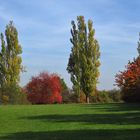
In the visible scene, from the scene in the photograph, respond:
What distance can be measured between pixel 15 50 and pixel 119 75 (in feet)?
60.2

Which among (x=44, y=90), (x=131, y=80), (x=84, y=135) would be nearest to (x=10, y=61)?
(x=44, y=90)

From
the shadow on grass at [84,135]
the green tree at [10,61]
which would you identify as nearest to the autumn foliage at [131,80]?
the green tree at [10,61]

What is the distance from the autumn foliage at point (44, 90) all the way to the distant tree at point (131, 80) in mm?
14828

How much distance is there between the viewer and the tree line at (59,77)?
249 ft

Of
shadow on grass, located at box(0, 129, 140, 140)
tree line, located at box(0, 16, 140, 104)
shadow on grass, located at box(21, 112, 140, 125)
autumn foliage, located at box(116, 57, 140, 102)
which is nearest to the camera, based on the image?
shadow on grass, located at box(0, 129, 140, 140)

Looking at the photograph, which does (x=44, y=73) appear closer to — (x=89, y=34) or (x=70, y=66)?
(x=70, y=66)

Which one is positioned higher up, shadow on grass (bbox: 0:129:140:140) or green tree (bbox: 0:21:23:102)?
green tree (bbox: 0:21:23:102)

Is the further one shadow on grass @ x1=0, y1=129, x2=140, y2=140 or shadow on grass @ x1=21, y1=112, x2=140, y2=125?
shadow on grass @ x1=21, y1=112, x2=140, y2=125

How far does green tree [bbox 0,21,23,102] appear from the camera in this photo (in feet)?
251

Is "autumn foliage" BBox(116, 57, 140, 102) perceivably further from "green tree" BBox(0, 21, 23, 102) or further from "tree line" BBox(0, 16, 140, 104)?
"green tree" BBox(0, 21, 23, 102)

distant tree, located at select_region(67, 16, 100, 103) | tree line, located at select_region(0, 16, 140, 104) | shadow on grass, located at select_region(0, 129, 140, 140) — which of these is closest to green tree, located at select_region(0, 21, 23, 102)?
tree line, located at select_region(0, 16, 140, 104)

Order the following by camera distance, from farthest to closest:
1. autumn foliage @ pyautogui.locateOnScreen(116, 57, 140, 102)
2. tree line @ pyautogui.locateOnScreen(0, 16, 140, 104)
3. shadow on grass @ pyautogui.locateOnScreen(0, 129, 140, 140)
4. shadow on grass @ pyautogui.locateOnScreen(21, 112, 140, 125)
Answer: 1. tree line @ pyautogui.locateOnScreen(0, 16, 140, 104)
2. autumn foliage @ pyautogui.locateOnScreen(116, 57, 140, 102)
3. shadow on grass @ pyautogui.locateOnScreen(21, 112, 140, 125)
4. shadow on grass @ pyautogui.locateOnScreen(0, 129, 140, 140)

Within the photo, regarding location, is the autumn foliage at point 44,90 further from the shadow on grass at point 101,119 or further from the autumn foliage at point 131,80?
the shadow on grass at point 101,119

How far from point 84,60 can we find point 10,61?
11.7 m
